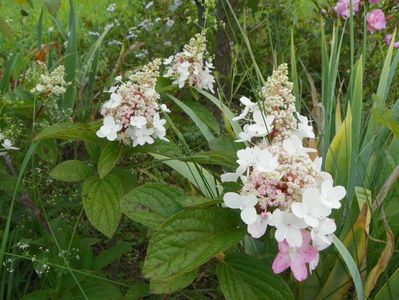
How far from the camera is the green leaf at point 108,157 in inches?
55.9

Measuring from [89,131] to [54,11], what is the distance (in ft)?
1.13

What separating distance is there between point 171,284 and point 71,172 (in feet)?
1.25

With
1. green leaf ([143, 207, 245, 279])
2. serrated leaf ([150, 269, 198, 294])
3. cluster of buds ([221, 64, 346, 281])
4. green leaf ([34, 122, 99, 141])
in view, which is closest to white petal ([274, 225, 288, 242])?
cluster of buds ([221, 64, 346, 281])

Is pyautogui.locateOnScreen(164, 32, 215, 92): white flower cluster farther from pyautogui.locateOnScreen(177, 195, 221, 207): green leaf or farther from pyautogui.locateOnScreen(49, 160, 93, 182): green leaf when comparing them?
pyautogui.locateOnScreen(177, 195, 221, 207): green leaf

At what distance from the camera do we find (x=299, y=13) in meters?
4.09

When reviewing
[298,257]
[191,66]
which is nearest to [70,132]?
[191,66]

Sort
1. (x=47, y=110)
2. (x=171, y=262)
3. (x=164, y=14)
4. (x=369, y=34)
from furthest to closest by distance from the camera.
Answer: (x=164, y=14) → (x=369, y=34) → (x=47, y=110) → (x=171, y=262)

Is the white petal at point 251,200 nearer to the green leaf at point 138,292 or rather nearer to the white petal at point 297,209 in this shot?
the white petal at point 297,209

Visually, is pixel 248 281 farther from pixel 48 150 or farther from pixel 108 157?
pixel 48 150

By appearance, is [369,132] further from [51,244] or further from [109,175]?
[51,244]

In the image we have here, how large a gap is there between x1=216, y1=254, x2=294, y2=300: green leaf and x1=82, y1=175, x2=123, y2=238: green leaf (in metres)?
0.25

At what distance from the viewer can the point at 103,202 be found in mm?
1430

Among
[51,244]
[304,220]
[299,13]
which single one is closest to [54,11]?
[51,244]

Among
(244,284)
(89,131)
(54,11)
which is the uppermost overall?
(54,11)
